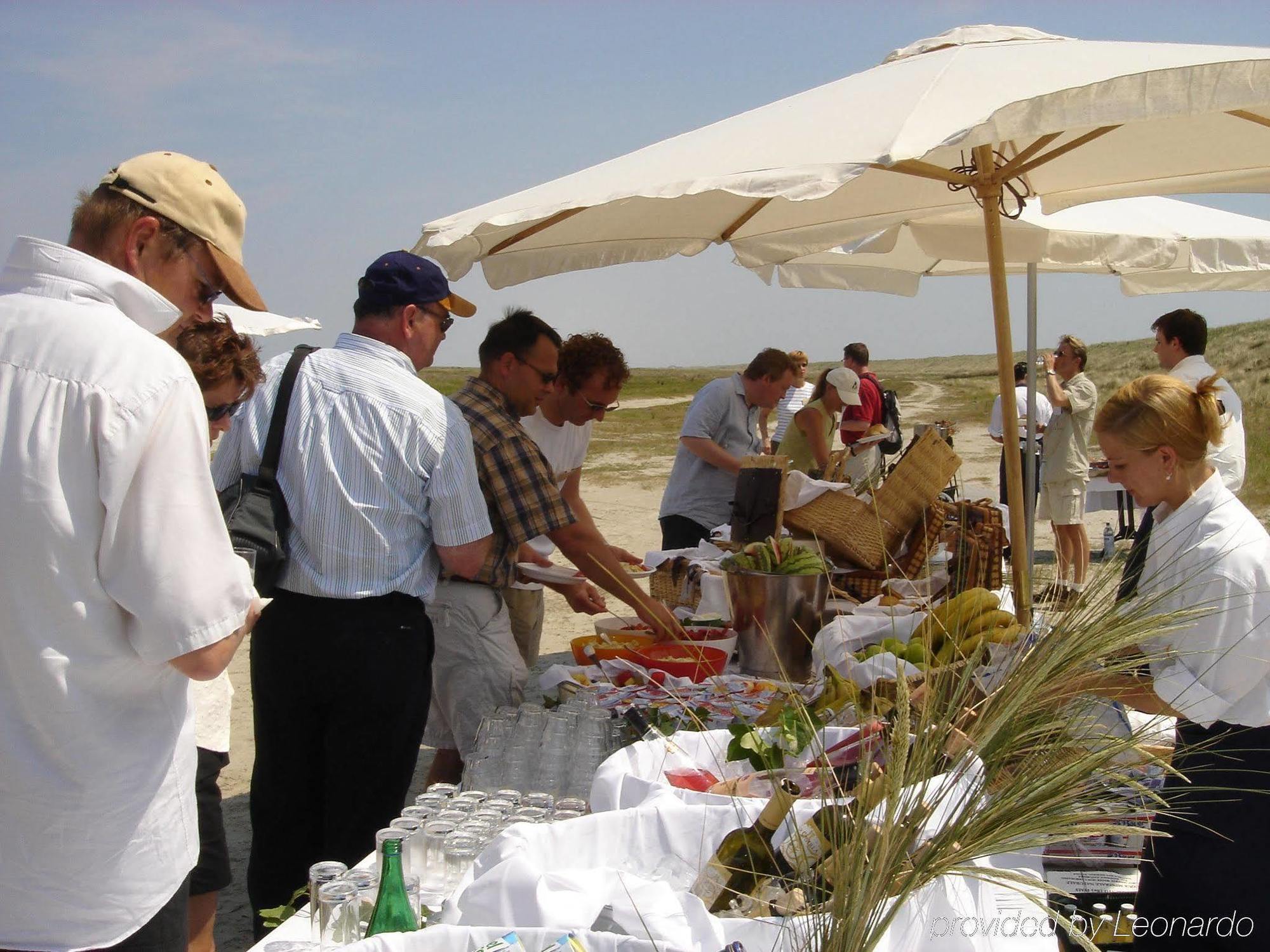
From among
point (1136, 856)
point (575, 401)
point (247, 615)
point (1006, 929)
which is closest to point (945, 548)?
point (575, 401)

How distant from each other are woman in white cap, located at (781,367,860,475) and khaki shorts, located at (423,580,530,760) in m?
4.41

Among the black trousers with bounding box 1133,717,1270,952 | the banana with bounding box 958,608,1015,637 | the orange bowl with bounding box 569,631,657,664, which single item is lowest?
the black trousers with bounding box 1133,717,1270,952

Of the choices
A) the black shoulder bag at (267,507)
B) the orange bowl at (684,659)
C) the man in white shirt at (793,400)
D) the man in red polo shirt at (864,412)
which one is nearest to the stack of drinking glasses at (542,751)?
the black shoulder bag at (267,507)

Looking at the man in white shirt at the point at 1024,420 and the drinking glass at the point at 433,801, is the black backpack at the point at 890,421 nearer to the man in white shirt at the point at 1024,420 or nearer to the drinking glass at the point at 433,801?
the man in white shirt at the point at 1024,420

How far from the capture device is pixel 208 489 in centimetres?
158

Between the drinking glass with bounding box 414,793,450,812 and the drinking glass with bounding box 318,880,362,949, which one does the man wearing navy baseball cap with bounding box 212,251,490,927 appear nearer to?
the drinking glass with bounding box 414,793,450,812

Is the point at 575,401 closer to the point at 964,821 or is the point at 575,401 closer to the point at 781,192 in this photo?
the point at 781,192

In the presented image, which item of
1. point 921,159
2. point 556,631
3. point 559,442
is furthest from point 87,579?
point 556,631

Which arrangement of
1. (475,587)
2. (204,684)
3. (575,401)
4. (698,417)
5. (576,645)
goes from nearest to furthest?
(204,684)
(475,587)
(576,645)
(575,401)
(698,417)

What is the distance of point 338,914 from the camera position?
1615 mm

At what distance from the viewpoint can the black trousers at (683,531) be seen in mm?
6301

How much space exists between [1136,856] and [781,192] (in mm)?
1743

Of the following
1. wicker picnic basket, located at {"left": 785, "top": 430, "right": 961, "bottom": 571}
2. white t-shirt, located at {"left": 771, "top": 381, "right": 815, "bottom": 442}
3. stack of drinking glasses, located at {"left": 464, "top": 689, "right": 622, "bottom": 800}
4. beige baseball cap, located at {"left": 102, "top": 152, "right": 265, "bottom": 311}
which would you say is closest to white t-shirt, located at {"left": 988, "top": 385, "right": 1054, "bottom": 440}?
white t-shirt, located at {"left": 771, "top": 381, "right": 815, "bottom": 442}

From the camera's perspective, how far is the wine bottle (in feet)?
5.27
